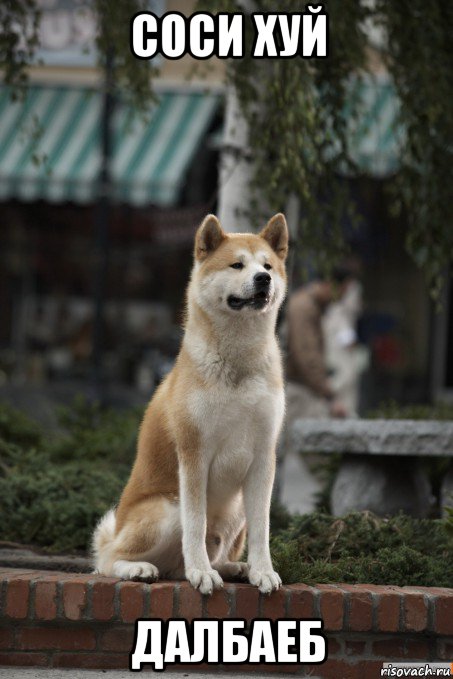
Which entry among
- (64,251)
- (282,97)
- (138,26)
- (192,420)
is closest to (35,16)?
(138,26)

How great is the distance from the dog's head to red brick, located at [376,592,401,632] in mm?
1228

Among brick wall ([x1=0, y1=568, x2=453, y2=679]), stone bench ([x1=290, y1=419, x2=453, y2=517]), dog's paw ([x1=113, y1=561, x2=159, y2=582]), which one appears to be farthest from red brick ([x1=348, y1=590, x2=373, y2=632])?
stone bench ([x1=290, y1=419, x2=453, y2=517])

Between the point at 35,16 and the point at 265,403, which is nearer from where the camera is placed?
the point at 265,403

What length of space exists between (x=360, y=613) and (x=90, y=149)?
10455mm

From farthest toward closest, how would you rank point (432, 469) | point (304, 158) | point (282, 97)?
1. point (432, 469)
2. point (304, 158)
3. point (282, 97)

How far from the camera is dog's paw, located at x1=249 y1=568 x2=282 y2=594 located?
14.2 ft

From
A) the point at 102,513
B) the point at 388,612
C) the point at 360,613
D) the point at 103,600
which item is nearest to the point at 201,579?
the point at 103,600

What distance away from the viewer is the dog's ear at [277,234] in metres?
4.50

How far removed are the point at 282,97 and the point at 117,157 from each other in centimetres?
824

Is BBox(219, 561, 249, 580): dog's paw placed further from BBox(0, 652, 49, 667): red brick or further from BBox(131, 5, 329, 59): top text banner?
BBox(131, 5, 329, 59): top text banner

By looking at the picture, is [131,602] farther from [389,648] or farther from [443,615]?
[443,615]

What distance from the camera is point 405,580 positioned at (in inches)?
188

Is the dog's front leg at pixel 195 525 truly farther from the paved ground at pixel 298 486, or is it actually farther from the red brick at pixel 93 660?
the paved ground at pixel 298 486

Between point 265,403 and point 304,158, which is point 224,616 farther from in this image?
point 304,158
